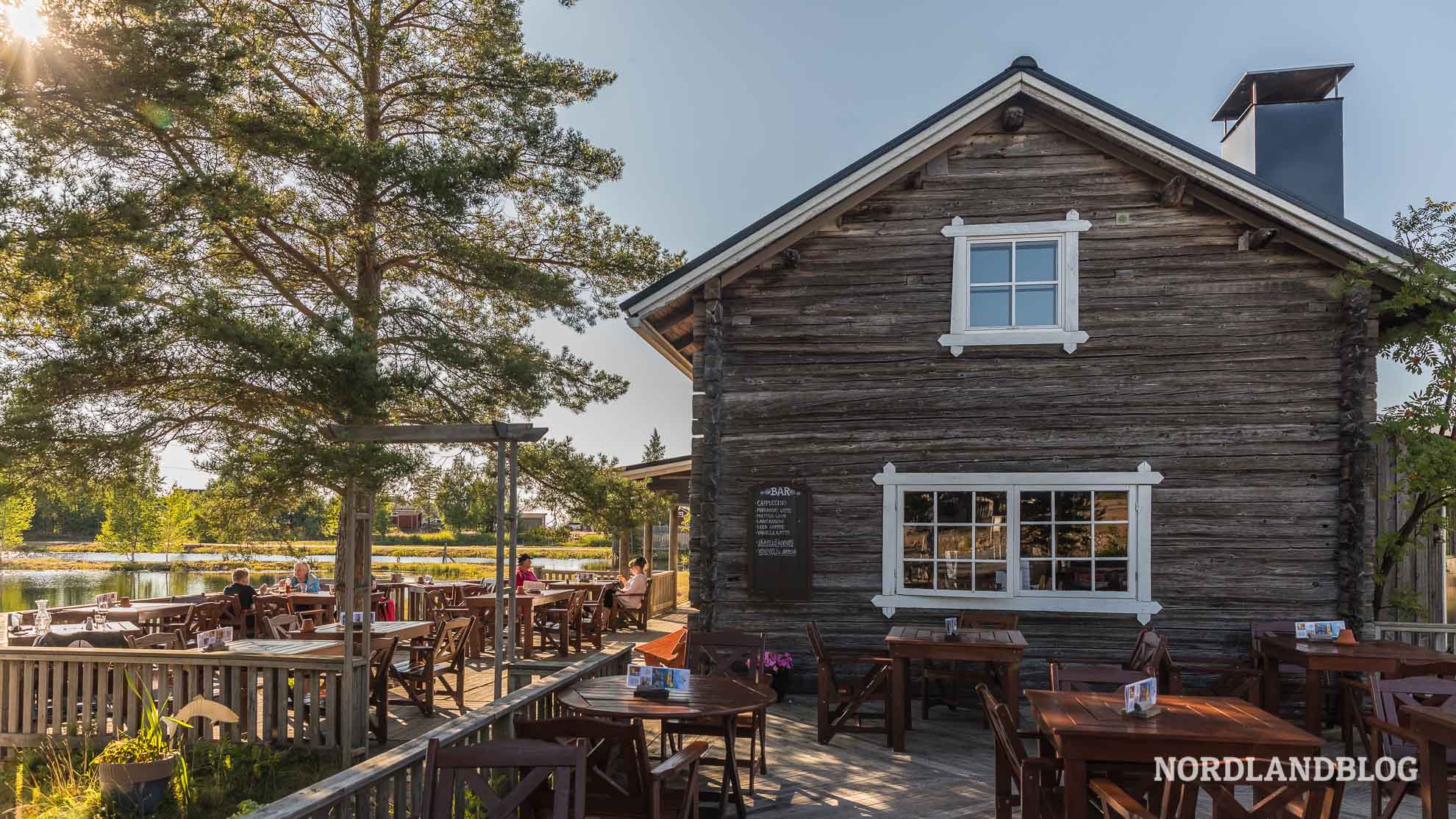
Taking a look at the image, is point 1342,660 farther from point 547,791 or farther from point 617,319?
point 617,319

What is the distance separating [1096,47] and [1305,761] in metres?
11.0

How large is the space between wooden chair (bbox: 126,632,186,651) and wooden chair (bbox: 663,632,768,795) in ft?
17.6

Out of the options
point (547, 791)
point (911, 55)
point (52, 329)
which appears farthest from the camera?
point (911, 55)

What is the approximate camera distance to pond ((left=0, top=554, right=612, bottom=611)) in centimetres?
2412

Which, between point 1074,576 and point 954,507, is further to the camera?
point 954,507

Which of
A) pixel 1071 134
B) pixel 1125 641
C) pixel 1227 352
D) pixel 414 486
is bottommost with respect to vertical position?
pixel 1125 641

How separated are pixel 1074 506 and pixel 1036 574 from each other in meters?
0.72

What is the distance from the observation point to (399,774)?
3760mm

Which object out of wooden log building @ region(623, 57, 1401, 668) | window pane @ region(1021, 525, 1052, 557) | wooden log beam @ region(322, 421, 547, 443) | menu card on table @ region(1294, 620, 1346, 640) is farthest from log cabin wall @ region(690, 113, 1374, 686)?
wooden log beam @ region(322, 421, 547, 443)

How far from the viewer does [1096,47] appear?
40.8 ft

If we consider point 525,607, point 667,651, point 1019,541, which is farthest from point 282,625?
point 1019,541

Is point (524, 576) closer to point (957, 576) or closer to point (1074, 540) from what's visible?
→ point (957, 576)

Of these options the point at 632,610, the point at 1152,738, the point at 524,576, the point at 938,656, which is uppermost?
the point at 1152,738

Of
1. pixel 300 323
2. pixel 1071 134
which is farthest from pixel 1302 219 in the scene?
pixel 300 323
